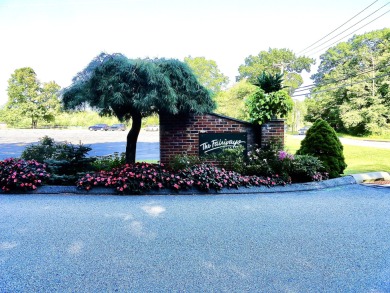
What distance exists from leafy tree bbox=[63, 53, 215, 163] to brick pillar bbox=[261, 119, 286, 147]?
1.93 m

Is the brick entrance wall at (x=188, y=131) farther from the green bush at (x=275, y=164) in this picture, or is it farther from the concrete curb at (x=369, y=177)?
the concrete curb at (x=369, y=177)

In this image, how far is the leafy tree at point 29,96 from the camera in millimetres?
32938

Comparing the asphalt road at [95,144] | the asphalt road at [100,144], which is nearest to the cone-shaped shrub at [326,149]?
the asphalt road at [95,144]

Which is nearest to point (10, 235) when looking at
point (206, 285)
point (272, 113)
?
point (206, 285)

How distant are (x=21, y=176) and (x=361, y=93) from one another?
36.0m

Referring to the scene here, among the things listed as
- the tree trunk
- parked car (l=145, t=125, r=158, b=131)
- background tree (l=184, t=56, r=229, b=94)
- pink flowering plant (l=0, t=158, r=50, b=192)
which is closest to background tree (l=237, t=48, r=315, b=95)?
background tree (l=184, t=56, r=229, b=94)

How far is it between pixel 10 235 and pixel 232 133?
17.8ft

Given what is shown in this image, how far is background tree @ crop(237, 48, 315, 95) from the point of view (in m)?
53.2

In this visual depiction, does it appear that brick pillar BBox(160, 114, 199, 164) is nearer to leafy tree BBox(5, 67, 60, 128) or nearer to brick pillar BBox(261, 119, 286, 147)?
brick pillar BBox(261, 119, 286, 147)

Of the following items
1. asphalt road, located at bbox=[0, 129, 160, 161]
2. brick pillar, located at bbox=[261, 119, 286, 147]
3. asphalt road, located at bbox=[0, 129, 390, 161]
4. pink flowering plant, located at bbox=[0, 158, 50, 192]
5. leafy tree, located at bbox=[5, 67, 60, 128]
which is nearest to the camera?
pink flowering plant, located at bbox=[0, 158, 50, 192]

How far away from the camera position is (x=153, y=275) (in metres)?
2.71

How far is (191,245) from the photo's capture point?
3.40m

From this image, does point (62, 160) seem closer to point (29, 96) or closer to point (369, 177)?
point (369, 177)

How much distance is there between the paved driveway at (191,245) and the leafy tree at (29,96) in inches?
1264
